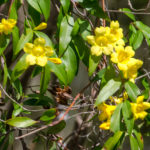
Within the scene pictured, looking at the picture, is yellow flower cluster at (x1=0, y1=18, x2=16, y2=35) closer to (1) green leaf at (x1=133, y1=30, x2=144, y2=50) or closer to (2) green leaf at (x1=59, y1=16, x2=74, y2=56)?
(2) green leaf at (x1=59, y1=16, x2=74, y2=56)

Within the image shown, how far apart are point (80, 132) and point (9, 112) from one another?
0.45 metres

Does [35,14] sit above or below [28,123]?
above

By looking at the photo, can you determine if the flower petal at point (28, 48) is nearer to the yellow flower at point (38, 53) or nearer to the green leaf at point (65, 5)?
the yellow flower at point (38, 53)

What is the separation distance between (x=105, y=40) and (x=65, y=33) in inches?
6.4

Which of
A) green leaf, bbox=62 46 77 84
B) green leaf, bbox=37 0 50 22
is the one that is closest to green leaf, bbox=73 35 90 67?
green leaf, bbox=62 46 77 84

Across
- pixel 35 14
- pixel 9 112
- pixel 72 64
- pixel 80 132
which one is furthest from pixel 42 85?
pixel 80 132

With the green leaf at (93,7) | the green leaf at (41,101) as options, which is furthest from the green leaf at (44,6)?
the green leaf at (41,101)

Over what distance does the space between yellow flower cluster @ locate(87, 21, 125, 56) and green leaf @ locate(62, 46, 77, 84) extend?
0.11 m

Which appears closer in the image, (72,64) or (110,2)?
(72,64)

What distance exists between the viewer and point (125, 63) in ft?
2.64

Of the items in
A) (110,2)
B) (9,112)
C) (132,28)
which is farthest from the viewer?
(110,2)

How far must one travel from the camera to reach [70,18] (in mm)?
947

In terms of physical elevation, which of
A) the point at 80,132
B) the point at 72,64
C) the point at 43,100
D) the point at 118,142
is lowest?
the point at 80,132

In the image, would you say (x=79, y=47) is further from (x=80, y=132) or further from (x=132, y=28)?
(x=80, y=132)
